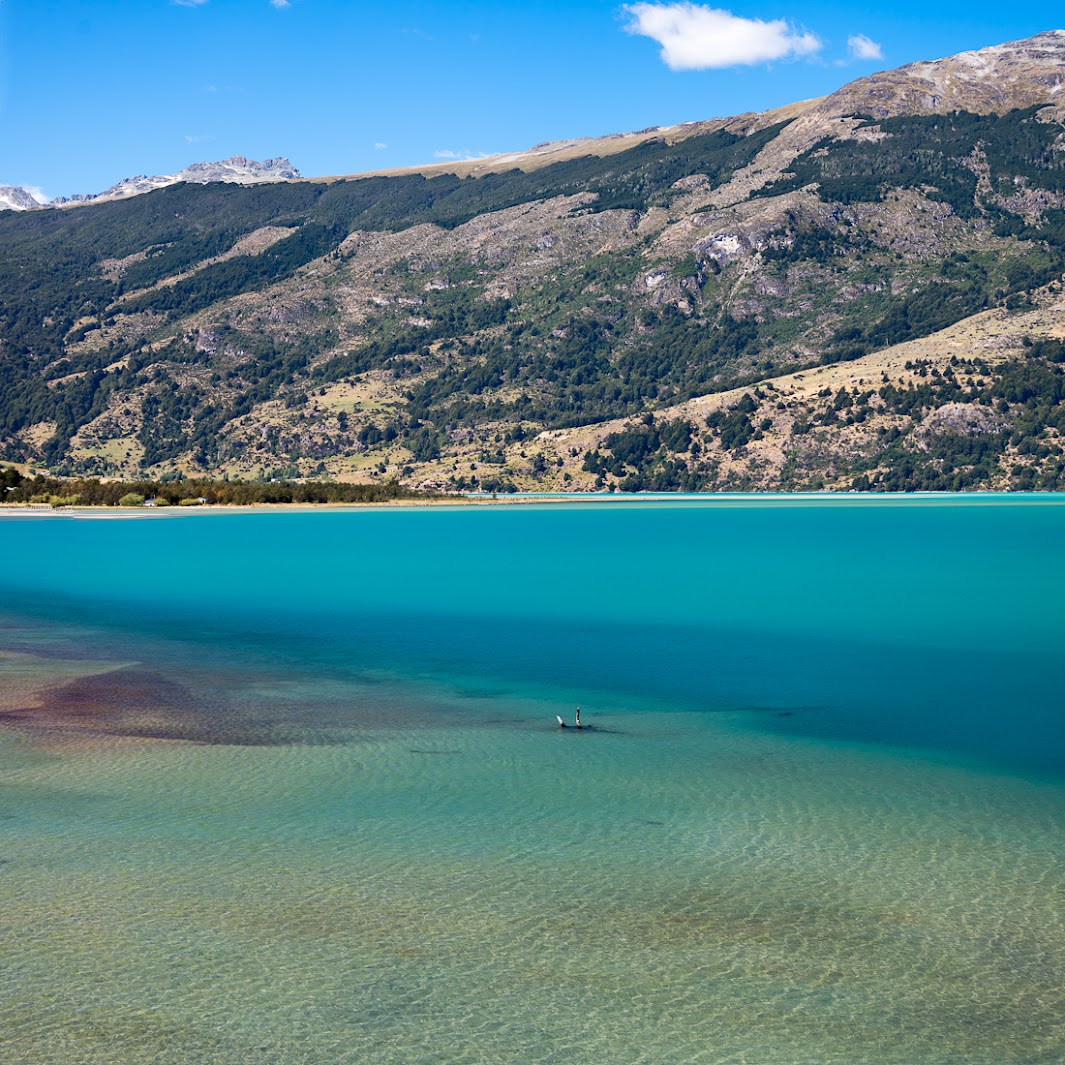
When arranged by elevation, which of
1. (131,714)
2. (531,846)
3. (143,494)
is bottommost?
(531,846)

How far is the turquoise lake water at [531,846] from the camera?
40.1 ft

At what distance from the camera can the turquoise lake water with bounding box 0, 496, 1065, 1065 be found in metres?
12.2

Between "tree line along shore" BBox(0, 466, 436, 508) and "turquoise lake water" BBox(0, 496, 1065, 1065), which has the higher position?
"tree line along shore" BBox(0, 466, 436, 508)

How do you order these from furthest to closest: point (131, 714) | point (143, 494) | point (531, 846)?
point (143, 494), point (131, 714), point (531, 846)

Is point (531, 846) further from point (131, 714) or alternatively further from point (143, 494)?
point (143, 494)

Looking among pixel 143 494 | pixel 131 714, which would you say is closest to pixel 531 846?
pixel 131 714

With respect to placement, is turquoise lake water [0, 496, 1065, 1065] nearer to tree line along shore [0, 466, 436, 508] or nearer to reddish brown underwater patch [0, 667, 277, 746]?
reddish brown underwater patch [0, 667, 277, 746]

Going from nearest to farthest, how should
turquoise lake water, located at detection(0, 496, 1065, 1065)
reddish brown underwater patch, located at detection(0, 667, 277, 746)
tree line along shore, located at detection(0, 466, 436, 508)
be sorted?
turquoise lake water, located at detection(0, 496, 1065, 1065), reddish brown underwater patch, located at detection(0, 667, 277, 746), tree line along shore, located at detection(0, 466, 436, 508)

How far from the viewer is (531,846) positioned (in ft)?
58.7

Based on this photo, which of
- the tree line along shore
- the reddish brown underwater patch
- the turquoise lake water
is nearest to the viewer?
the turquoise lake water

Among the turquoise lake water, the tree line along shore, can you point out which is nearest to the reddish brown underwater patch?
the turquoise lake water

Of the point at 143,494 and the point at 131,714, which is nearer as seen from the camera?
the point at 131,714

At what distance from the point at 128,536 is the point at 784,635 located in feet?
305

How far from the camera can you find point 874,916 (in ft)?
49.4
